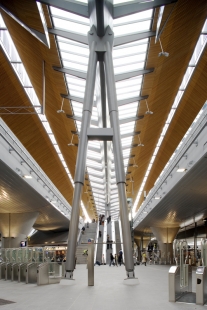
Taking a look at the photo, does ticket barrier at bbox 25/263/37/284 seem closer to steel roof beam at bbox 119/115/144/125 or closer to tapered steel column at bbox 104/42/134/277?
tapered steel column at bbox 104/42/134/277

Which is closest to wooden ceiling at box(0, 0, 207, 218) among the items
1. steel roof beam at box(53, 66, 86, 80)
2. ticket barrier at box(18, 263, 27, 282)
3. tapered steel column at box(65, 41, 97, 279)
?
steel roof beam at box(53, 66, 86, 80)

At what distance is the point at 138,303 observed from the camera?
31.7 feet

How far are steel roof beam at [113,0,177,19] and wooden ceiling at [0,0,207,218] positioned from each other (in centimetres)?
80

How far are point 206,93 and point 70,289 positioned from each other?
14947 mm

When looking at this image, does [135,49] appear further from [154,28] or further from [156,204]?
[156,204]

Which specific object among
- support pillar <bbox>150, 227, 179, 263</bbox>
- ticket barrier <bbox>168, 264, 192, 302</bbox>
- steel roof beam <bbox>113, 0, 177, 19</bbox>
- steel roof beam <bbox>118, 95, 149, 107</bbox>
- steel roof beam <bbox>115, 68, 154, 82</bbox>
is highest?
steel roof beam <bbox>113, 0, 177, 19</bbox>

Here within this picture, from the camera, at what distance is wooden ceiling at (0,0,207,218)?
642 inches

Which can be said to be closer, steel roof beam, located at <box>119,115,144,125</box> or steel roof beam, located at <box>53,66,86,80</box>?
steel roof beam, located at <box>53,66,86,80</box>

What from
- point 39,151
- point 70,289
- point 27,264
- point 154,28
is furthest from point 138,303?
point 39,151

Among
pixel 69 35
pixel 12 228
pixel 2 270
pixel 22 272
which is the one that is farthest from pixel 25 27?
pixel 12 228

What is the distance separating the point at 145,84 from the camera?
22516mm

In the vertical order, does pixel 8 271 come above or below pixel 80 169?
below

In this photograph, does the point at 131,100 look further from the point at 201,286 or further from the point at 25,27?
the point at 201,286

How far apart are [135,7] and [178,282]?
995cm
